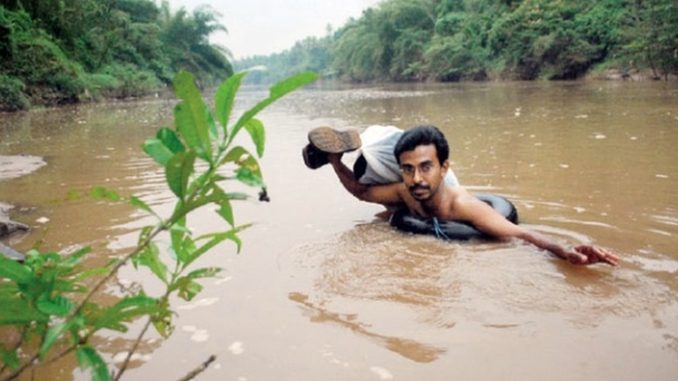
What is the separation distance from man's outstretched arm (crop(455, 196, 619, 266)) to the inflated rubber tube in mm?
59

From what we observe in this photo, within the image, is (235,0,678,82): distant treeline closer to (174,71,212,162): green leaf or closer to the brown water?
the brown water

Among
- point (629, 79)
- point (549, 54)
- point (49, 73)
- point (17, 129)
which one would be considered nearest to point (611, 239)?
point (17, 129)

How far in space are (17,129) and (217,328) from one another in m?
10.9

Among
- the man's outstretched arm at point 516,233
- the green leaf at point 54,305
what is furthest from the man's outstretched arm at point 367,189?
the green leaf at point 54,305

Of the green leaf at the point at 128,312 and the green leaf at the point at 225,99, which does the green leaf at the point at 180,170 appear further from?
the green leaf at the point at 128,312

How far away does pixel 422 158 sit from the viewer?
3256mm

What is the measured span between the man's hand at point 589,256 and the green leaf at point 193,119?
2.24m

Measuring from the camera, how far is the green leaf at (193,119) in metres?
0.83

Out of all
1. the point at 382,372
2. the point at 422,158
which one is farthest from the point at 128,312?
the point at 422,158

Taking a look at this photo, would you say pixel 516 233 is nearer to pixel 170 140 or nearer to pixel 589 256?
pixel 589 256

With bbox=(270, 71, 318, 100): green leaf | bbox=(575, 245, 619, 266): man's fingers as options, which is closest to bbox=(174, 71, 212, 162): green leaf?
bbox=(270, 71, 318, 100): green leaf

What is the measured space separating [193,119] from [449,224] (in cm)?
274

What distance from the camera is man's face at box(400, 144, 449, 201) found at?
3.26 meters

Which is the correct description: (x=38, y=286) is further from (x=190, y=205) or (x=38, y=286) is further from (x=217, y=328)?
(x=217, y=328)
